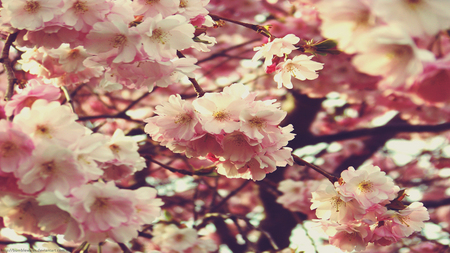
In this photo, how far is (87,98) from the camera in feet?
14.3

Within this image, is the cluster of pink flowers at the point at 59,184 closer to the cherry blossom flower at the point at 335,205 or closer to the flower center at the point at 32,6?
the flower center at the point at 32,6

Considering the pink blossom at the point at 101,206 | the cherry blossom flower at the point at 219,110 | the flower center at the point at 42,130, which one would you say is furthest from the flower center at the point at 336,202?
the flower center at the point at 42,130

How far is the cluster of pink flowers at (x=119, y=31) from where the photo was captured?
1110 millimetres

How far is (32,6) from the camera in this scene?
1112 millimetres

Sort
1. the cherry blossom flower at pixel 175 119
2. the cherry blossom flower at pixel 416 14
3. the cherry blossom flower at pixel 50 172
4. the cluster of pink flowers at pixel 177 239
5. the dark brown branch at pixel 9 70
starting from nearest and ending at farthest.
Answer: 1. the cherry blossom flower at pixel 416 14
2. the cherry blossom flower at pixel 50 172
3. the dark brown branch at pixel 9 70
4. the cherry blossom flower at pixel 175 119
5. the cluster of pink flowers at pixel 177 239

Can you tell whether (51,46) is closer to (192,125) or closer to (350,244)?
(192,125)

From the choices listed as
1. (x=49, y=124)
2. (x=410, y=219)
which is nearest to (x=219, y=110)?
(x=49, y=124)

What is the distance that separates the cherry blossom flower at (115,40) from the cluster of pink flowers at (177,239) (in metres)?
1.68

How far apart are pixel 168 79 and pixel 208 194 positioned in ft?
11.8

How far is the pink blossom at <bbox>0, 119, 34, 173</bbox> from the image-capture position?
33.3 inches

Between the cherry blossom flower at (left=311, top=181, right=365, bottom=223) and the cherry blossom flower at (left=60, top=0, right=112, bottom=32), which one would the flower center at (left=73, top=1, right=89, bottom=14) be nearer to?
the cherry blossom flower at (left=60, top=0, right=112, bottom=32)

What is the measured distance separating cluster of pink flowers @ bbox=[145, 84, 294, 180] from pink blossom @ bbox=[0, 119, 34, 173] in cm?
46

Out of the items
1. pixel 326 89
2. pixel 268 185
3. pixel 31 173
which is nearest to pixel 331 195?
pixel 31 173

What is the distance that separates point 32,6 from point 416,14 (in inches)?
43.3
